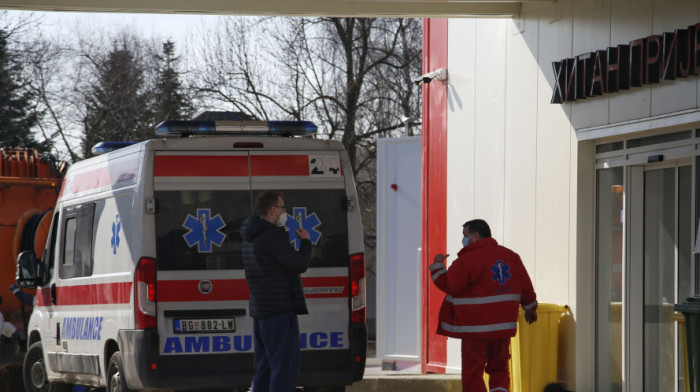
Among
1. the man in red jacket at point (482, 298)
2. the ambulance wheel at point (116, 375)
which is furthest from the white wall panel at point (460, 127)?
the ambulance wheel at point (116, 375)

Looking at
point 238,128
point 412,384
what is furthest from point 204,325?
point 412,384

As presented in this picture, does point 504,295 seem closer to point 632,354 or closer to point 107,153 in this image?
point 632,354

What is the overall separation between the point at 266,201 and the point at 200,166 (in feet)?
2.92

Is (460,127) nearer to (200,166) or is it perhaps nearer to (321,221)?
(321,221)

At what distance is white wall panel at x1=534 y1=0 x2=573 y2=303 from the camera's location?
10.7 metres

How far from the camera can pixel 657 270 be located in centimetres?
973

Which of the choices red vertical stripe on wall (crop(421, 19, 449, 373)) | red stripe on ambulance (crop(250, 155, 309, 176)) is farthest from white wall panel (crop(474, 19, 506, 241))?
red stripe on ambulance (crop(250, 155, 309, 176))

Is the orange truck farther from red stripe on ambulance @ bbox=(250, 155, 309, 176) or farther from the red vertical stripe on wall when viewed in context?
red stripe on ambulance @ bbox=(250, 155, 309, 176)

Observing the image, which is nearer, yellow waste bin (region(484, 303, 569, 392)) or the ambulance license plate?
the ambulance license plate

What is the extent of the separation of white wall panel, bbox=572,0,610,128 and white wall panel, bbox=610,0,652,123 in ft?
0.41

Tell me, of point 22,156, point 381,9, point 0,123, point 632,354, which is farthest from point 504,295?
point 0,123

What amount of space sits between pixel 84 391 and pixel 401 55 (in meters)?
24.6

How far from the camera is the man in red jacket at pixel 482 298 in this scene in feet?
29.5

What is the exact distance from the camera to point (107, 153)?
9633 millimetres
